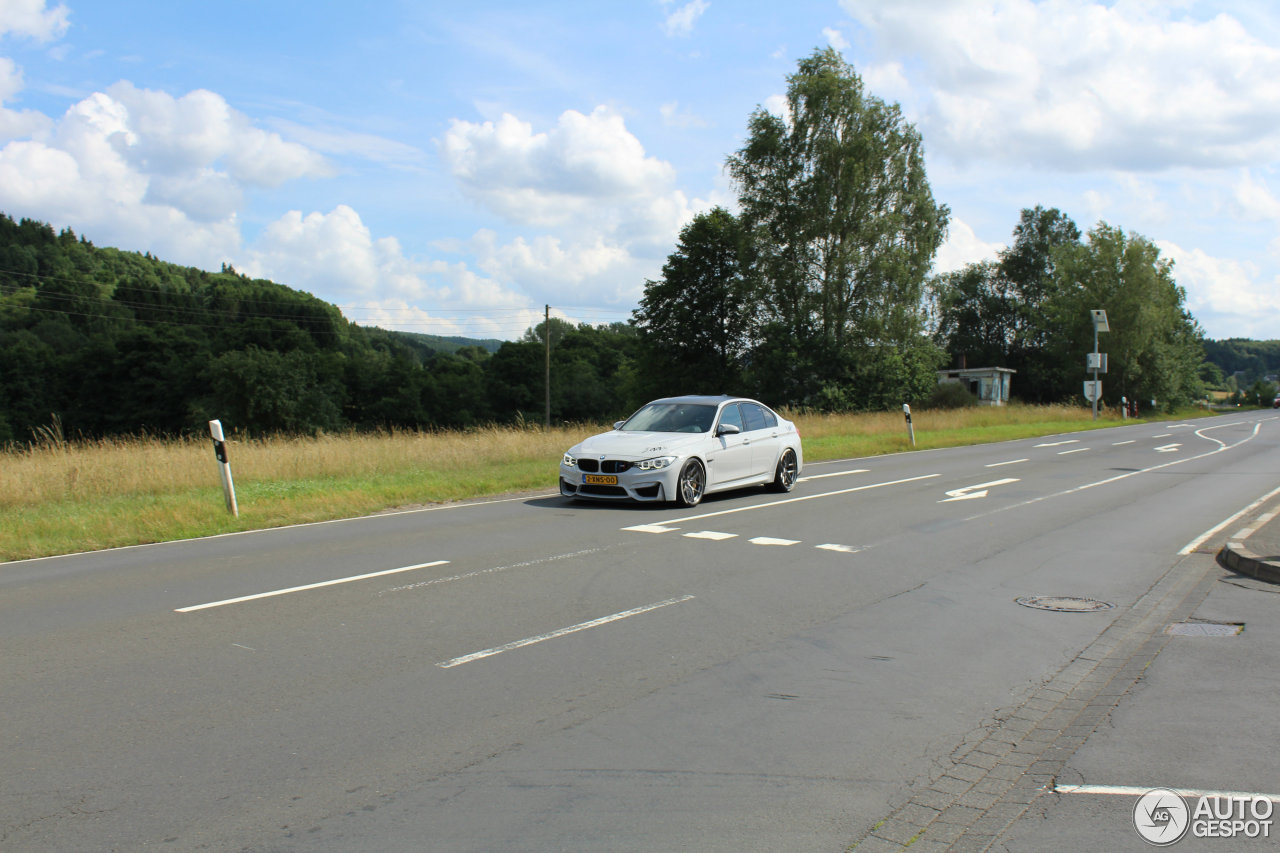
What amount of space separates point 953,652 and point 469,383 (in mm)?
86105

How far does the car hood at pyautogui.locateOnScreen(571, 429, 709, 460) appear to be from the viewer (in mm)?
13375

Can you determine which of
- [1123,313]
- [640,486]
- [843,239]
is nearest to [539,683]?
[640,486]

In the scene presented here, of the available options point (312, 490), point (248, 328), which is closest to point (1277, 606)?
point (312, 490)

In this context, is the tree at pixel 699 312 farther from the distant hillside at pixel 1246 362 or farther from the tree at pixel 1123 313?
the distant hillside at pixel 1246 362

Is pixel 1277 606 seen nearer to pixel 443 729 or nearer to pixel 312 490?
pixel 443 729

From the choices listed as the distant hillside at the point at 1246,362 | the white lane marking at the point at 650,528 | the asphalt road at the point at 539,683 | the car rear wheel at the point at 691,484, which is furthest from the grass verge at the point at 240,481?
the distant hillside at the point at 1246,362

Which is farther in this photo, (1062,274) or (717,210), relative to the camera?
A: (1062,274)

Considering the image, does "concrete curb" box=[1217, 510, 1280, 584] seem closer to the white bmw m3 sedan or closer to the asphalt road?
the asphalt road

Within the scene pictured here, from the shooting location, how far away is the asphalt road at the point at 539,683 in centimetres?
369

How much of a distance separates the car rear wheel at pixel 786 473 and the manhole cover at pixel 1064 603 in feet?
25.7

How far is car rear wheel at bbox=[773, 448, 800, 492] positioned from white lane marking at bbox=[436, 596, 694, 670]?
8311mm

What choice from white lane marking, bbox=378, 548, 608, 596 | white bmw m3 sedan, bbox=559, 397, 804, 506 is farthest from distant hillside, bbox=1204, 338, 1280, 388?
white lane marking, bbox=378, 548, 608, 596

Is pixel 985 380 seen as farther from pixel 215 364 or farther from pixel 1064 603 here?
pixel 1064 603

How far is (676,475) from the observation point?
13.2m
